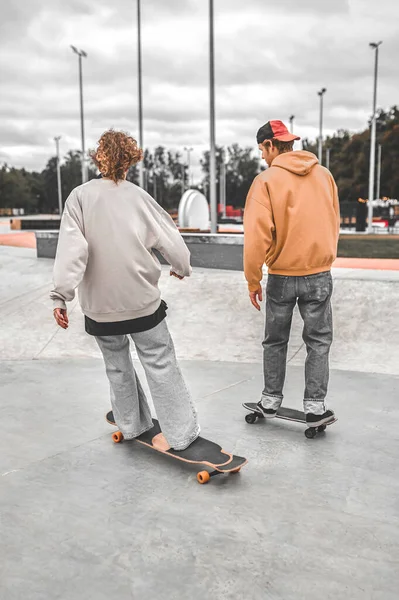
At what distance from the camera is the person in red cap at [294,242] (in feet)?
12.1

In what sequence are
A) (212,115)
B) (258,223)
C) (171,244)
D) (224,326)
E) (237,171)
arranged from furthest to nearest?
(237,171), (212,115), (224,326), (258,223), (171,244)

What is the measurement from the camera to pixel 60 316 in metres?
3.23

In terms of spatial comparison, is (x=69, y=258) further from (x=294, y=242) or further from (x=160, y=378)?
(x=294, y=242)

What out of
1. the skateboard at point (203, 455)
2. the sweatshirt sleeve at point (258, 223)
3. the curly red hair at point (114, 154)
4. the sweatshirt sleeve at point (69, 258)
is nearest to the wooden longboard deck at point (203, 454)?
the skateboard at point (203, 455)

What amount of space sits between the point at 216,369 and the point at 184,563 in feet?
10.6

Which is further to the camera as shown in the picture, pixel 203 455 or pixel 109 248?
pixel 203 455

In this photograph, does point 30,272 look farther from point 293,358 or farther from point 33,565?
point 33,565

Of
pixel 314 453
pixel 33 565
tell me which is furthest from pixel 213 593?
pixel 314 453

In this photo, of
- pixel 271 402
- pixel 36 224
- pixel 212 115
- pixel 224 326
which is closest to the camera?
pixel 271 402

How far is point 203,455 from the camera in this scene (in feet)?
10.9

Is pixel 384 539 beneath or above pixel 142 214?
beneath

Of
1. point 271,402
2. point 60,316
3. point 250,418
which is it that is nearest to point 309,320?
point 271,402

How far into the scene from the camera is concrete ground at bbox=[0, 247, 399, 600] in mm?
2314

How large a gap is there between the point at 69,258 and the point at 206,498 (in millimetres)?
1453
